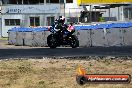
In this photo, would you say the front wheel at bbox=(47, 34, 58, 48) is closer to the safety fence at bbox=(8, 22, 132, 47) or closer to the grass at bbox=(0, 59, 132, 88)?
the safety fence at bbox=(8, 22, 132, 47)

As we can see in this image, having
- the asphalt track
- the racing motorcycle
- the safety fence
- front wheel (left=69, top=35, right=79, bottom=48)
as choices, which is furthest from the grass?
the safety fence

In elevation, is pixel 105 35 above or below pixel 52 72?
above

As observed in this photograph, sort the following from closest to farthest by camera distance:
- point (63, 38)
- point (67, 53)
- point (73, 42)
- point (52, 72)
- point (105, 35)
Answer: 1. point (52, 72)
2. point (67, 53)
3. point (73, 42)
4. point (63, 38)
5. point (105, 35)

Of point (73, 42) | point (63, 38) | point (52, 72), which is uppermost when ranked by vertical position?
point (63, 38)

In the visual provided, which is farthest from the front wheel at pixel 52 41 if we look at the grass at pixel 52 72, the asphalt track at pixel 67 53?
the grass at pixel 52 72

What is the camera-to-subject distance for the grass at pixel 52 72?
10.5 m

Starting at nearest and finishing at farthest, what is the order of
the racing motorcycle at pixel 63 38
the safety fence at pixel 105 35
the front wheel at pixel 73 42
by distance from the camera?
the front wheel at pixel 73 42 → the racing motorcycle at pixel 63 38 → the safety fence at pixel 105 35

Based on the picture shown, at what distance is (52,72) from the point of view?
12820 mm

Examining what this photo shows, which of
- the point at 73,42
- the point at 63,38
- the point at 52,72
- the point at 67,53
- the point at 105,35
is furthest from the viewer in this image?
the point at 105,35

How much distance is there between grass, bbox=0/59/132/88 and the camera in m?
10.5

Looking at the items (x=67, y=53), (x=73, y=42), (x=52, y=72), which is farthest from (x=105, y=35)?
(x=52, y=72)

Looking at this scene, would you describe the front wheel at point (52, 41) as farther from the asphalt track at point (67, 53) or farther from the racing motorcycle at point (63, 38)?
the asphalt track at point (67, 53)

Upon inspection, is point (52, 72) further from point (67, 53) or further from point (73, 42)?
point (73, 42)

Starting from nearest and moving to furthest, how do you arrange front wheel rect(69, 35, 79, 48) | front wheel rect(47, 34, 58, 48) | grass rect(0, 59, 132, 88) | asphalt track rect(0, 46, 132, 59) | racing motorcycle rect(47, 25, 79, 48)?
grass rect(0, 59, 132, 88)
asphalt track rect(0, 46, 132, 59)
front wheel rect(69, 35, 79, 48)
racing motorcycle rect(47, 25, 79, 48)
front wheel rect(47, 34, 58, 48)
